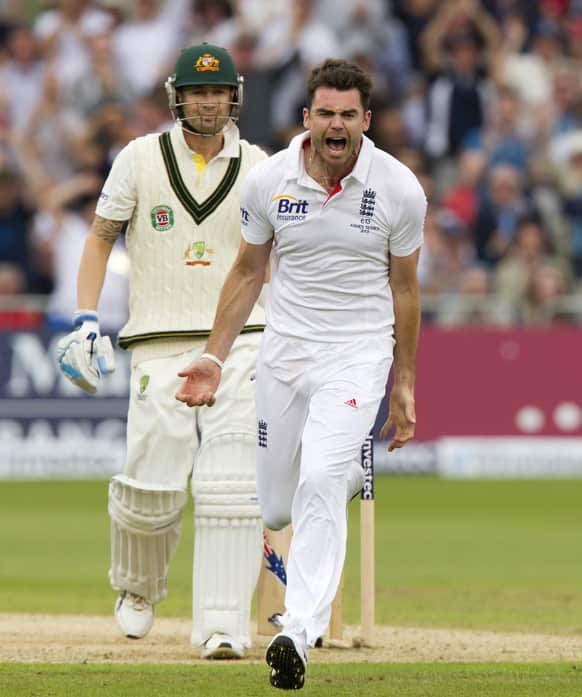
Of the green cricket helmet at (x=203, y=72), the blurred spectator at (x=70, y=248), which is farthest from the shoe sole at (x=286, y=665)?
the blurred spectator at (x=70, y=248)

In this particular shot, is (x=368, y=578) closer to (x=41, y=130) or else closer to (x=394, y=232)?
(x=394, y=232)

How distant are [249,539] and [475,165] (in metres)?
11.5

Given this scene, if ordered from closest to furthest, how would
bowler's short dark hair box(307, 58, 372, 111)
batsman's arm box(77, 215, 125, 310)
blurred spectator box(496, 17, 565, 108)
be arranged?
1. bowler's short dark hair box(307, 58, 372, 111)
2. batsman's arm box(77, 215, 125, 310)
3. blurred spectator box(496, 17, 565, 108)

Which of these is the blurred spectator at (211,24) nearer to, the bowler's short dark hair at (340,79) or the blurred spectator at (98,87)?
the blurred spectator at (98,87)

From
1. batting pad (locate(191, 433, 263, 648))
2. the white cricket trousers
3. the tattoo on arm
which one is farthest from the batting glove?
the white cricket trousers

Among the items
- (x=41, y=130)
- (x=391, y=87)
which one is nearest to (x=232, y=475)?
(x=41, y=130)

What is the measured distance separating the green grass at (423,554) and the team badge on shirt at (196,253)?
2246 millimetres

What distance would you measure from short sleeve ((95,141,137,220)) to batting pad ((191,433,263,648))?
106 cm

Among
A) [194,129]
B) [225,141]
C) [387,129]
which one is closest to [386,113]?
[387,129]

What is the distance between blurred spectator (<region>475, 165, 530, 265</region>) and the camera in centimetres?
1736

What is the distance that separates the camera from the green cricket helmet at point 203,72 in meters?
7.28

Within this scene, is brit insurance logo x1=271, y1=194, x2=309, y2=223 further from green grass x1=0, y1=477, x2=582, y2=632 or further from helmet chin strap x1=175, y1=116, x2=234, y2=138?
green grass x1=0, y1=477, x2=582, y2=632

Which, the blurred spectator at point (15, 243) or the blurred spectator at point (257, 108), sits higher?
the blurred spectator at point (257, 108)

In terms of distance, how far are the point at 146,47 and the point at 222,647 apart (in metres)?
12.2
